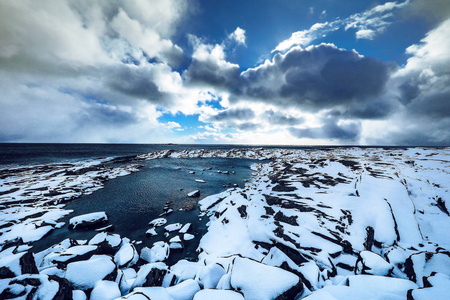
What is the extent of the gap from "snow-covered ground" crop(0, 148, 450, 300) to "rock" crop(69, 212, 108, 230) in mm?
1963

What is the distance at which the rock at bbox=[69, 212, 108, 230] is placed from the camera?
16125mm

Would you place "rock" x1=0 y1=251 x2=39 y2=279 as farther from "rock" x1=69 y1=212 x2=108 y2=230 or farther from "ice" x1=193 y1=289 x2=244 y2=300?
"rock" x1=69 y1=212 x2=108 y2=230

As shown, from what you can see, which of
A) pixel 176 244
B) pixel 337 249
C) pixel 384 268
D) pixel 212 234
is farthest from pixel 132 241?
pixel 384 268

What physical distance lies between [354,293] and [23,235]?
25.2 meters

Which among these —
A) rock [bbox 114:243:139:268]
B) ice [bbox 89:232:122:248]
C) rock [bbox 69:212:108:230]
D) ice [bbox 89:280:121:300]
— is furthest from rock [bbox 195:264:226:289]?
rock [bbox 69:212:108:230]

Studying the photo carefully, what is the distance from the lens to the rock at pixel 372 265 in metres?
8.02

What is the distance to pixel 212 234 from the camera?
14664 mm

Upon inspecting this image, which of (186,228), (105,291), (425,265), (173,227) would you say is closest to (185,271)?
(105,291)

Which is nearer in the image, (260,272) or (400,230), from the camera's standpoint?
(260,272)

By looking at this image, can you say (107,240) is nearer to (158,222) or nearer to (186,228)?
(158,222)

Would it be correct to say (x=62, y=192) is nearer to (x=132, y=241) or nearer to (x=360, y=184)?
(x=132, y=241)

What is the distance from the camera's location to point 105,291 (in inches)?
260

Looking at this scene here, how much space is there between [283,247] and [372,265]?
16.0ft

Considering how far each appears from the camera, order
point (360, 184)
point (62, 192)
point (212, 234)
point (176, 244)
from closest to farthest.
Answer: point (176, 244)
point (212, 234)
point (360, 184)
point (62, 192)
